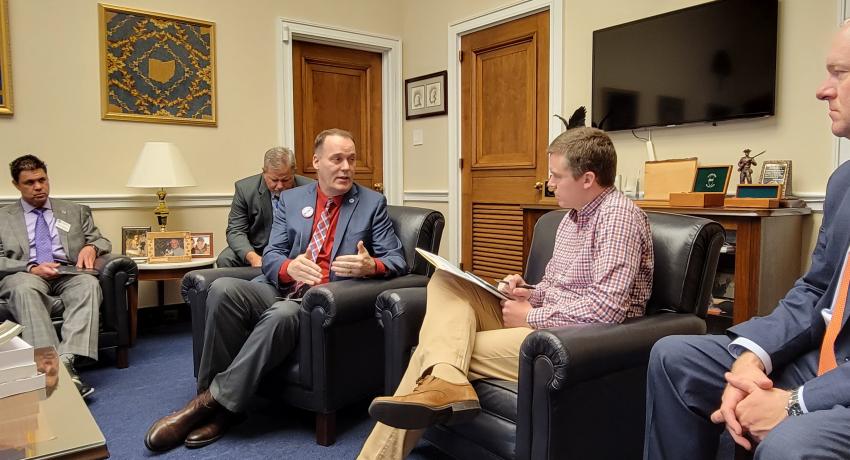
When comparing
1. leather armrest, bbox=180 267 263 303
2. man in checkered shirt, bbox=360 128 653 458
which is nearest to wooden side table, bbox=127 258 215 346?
leather armrest, bbox=180 267 263 303

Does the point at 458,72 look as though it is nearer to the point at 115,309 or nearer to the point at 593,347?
the point at 115,309

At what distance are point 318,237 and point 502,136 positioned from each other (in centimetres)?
218

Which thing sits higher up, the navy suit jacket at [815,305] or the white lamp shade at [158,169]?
the white lamp shade at [158,169]

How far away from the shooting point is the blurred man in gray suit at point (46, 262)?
2.63m

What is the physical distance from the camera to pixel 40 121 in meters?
3.49

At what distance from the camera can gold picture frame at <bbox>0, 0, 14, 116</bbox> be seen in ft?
11.0

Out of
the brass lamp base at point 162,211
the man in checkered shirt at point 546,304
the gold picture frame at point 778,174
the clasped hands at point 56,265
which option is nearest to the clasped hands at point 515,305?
the man in checkered shirt at point 546,304

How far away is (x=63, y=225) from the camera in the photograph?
124 inches

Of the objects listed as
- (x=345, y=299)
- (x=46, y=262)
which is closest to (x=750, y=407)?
(x=345, y=299)

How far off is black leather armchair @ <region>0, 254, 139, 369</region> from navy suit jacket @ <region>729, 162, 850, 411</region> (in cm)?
270

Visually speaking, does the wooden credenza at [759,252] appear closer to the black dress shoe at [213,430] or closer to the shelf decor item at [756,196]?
the shelf decor item at [756,196]

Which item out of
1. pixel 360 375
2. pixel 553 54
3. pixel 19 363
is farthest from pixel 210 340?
pixel 553 54

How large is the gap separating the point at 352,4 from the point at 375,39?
0.32 meters

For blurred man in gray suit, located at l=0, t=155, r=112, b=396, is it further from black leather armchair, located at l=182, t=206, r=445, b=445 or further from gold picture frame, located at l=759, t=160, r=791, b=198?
gold picture frame, located at l=759, t=160, r=791, b=198
